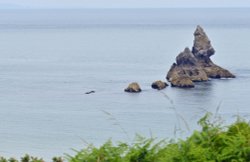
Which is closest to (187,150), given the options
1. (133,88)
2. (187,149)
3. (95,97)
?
(187,149)

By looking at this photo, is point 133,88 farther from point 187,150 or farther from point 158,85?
point 187,150

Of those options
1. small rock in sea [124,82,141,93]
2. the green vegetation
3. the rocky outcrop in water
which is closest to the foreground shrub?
the green vegetation

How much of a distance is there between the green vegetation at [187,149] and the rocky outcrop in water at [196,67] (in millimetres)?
70353

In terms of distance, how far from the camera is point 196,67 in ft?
278

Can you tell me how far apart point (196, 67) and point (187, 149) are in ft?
258

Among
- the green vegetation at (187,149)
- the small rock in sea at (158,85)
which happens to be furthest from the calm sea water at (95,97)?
the green vegetation at (187,149)

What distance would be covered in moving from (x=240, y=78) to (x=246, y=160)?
79384 mm

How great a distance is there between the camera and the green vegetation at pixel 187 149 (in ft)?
20.8

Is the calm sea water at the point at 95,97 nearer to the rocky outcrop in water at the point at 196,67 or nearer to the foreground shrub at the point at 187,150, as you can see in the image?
the rocky outcrop in water at the point at 196,67

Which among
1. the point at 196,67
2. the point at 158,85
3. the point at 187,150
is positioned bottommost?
the point at 187,150

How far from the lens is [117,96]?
69812 mm

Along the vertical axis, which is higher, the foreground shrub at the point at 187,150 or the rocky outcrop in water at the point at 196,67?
the rocky outcrop in water at the point at 196,67

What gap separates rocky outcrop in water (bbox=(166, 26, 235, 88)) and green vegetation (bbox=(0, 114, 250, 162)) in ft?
231

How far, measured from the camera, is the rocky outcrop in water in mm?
80562
